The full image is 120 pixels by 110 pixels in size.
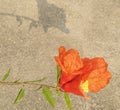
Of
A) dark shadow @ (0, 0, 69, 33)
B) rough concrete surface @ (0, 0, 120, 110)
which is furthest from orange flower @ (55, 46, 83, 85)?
dark shadow @ (0, 0, 69, 33)

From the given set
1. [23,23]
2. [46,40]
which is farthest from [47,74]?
[23,23]

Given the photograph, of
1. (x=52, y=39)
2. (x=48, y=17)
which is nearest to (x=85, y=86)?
(x=52, y=39)

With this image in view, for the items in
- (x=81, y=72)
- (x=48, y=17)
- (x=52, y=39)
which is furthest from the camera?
(x=48, y=17)

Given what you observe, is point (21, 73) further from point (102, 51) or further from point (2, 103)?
point (102, 51)

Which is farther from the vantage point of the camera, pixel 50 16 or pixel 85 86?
pixel 50 16

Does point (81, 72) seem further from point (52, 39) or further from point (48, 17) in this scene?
point (48, 17)

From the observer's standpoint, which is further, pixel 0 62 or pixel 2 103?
pixel 0 62

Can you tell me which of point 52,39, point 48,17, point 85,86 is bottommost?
point 52,39
